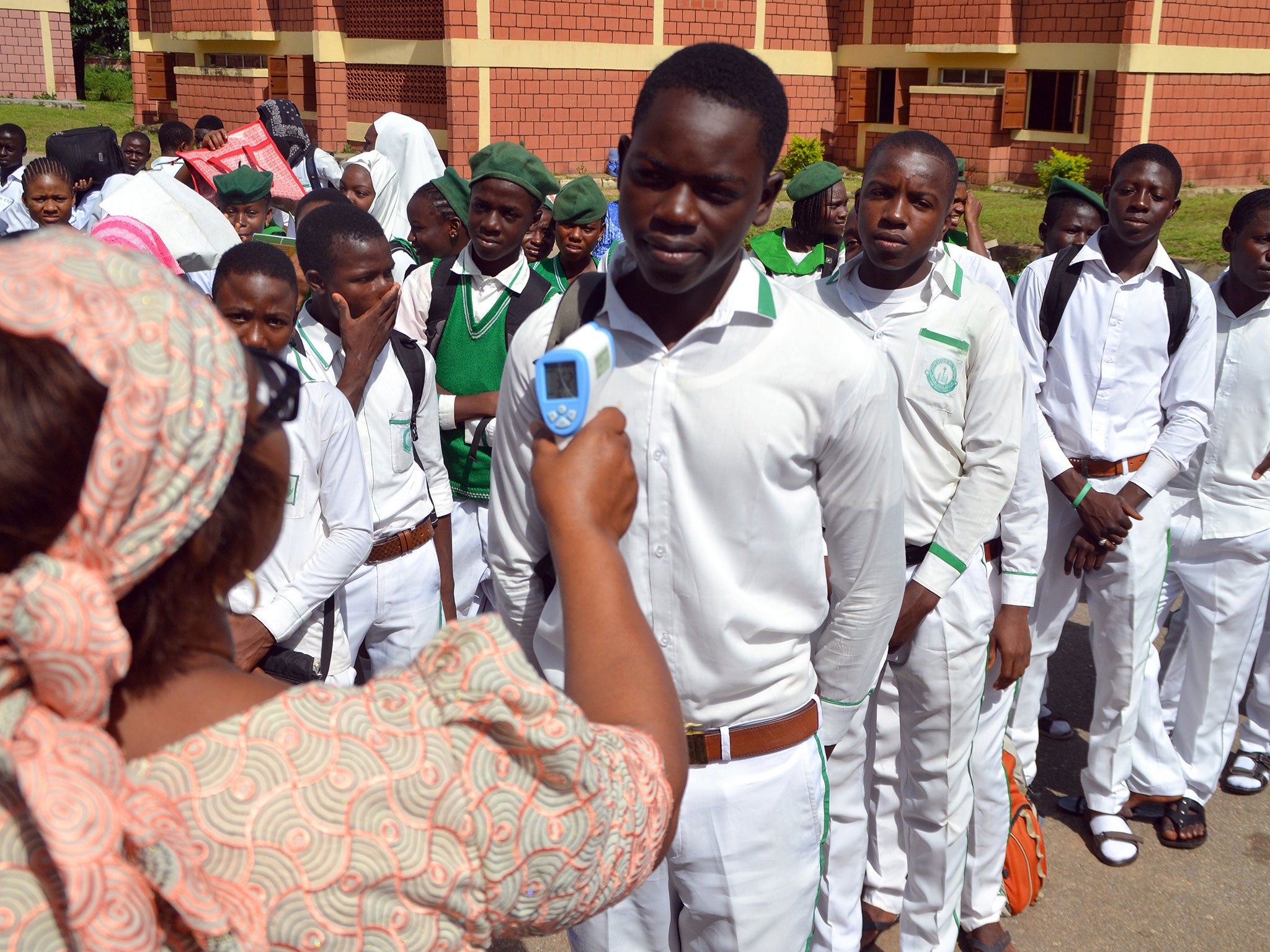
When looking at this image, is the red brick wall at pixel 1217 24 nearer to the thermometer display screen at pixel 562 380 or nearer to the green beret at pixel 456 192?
the green beret at pixel 456 192

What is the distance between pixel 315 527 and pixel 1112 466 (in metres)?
2.78

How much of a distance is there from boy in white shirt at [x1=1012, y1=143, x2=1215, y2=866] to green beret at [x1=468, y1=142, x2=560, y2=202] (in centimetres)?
212

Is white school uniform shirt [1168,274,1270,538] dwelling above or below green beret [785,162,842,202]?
below

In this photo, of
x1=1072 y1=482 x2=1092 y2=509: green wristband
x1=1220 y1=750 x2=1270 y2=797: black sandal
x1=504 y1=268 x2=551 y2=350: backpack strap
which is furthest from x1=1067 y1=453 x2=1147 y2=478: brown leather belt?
x1=504 y1=268 x2=551 y2=350: backpack strap

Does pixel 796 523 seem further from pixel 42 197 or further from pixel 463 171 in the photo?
pixel 463 171

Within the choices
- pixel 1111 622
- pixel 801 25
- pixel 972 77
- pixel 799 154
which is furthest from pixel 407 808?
pixel 801 25

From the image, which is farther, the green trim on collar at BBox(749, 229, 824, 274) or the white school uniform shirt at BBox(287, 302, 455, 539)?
the green trim on collar at BBox(749, 229, 824, 274)

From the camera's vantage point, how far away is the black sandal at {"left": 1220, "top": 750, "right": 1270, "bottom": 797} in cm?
456

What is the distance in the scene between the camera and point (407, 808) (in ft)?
3.74

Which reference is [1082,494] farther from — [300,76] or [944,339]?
[300,76]

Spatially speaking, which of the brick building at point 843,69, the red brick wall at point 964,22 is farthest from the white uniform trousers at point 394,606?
the red brick wall at point 964,22

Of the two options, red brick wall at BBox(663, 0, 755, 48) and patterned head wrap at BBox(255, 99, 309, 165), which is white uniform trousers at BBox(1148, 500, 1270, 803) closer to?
patterned head wrap at BBox(255, 99, 309, 165)

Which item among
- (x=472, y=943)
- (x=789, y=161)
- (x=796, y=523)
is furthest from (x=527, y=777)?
(x=789, y=161)

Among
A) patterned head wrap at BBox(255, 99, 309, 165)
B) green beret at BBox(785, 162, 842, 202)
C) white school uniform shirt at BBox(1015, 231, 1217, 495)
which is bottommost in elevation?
white school uniform shirt at BBox(1015, 231, 1217, 495)
